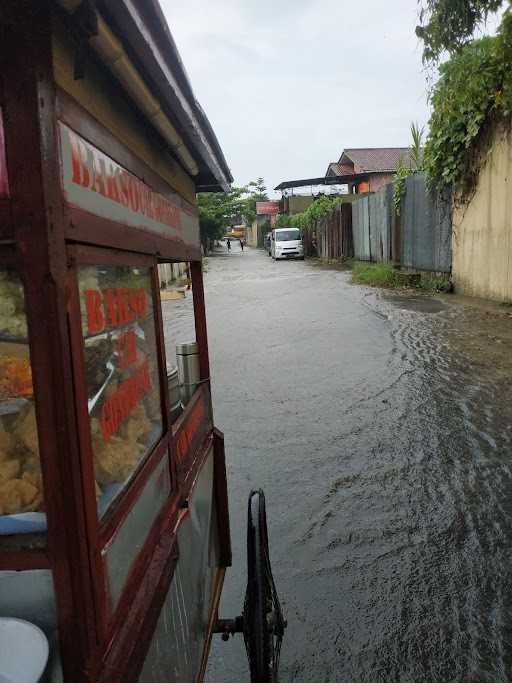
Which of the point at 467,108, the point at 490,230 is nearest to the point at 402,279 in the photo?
the point at 490,230

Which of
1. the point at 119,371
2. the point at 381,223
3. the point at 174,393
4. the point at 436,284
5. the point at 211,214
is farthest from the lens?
the point at 211,214

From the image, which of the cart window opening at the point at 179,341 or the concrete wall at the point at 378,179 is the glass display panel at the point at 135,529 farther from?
the concrete wall at the point at 378,179

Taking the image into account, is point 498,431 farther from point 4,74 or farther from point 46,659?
point 4,74

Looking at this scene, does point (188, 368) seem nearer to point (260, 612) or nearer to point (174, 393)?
point (174, 393)

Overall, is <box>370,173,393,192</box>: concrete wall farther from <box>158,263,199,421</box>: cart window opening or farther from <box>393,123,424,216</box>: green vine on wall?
<box>393,123,424,216</box>: green vine on wall

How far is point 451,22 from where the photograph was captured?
7008mm

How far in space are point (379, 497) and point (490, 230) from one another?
25.0 feet

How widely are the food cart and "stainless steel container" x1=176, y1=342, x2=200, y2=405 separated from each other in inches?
33.4

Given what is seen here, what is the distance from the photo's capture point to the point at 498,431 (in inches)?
179

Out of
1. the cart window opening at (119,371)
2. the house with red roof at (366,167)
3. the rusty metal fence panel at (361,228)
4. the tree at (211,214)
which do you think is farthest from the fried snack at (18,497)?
the house with red roof at (366,167)

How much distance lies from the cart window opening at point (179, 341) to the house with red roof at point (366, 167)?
20.7 m

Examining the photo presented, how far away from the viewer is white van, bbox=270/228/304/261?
3141 cm

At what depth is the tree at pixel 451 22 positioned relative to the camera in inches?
268

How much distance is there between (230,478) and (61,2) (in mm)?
3455
